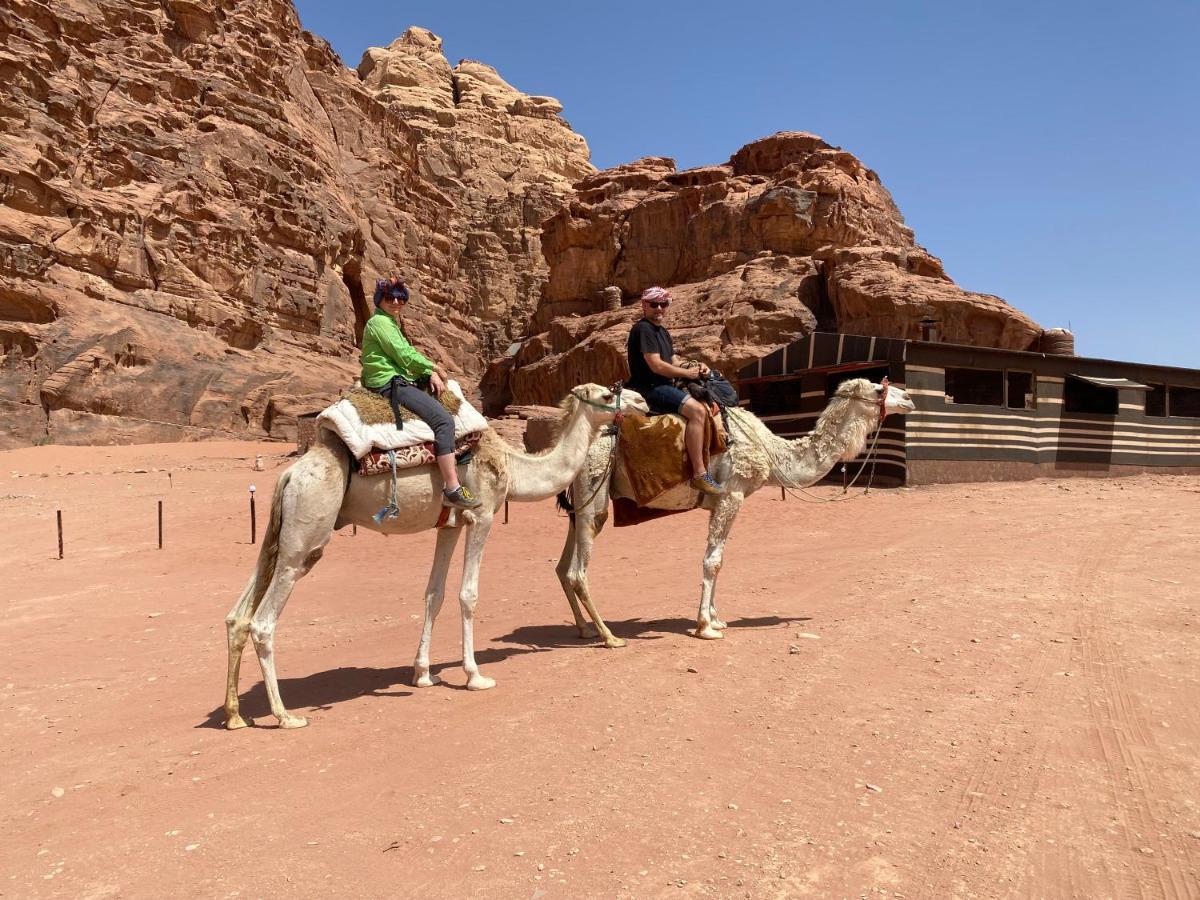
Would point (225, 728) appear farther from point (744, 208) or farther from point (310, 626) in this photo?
point (744, 208)

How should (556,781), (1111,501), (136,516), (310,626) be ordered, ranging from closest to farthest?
(556,781)
(310,626)
(1111,501)
(136,516)

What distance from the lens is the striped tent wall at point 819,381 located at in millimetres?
20703

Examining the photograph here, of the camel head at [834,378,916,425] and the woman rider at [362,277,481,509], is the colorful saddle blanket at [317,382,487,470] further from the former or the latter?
the camel head at [834,378,916,425]

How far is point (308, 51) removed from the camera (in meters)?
67.0

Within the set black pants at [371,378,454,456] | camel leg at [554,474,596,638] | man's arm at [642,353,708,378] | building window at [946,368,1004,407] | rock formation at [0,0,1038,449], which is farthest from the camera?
rock formation at [0,0,1038,449]

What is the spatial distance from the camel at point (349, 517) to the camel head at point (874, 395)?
3.62 meters

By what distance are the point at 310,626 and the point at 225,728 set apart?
3.98 metres

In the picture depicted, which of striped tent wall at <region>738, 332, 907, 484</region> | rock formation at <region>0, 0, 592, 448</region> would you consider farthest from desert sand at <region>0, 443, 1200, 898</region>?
rock formation at <region>0, 0, 592, 448</region>

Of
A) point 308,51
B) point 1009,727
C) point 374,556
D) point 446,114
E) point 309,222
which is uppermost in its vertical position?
point 446,114

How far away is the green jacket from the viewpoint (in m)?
6.07

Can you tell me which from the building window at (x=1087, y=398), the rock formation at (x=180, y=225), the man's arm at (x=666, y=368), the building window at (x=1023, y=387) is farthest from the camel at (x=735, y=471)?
the rock formation at (x=180, y=225)

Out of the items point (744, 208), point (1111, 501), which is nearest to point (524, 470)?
point (1111, 501)

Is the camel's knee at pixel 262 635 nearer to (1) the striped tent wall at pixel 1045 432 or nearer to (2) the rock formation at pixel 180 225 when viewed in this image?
(1) the striped tent wall at pixel 1045 432

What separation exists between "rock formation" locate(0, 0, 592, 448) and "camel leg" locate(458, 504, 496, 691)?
114 feet
